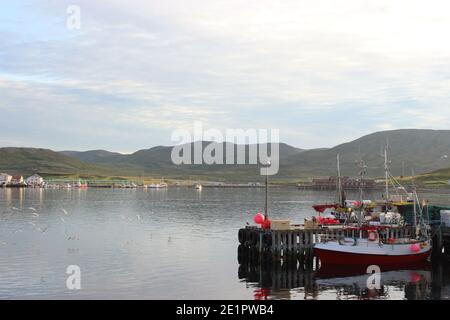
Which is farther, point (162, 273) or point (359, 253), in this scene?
point (359, 253)

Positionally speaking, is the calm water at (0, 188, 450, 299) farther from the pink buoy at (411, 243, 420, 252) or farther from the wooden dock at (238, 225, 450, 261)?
the pink buoy at (411, 243, 420, 252)

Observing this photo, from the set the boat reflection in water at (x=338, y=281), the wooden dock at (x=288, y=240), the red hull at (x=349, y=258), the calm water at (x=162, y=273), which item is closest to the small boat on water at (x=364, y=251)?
the red hull at (x=349, y=258)

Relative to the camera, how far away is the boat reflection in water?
4625 cm

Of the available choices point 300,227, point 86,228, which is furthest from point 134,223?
point 300,227

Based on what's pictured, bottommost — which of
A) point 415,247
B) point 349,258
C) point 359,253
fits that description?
point 349,258

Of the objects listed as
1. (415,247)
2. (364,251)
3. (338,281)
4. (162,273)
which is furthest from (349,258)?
(162,273)

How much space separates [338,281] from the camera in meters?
50.6

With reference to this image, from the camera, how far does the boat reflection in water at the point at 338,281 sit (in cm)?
4625

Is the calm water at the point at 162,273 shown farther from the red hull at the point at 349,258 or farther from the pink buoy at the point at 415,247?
the pink buoy at the point at 415,247

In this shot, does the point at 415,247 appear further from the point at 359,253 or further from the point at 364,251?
the point at 359,253

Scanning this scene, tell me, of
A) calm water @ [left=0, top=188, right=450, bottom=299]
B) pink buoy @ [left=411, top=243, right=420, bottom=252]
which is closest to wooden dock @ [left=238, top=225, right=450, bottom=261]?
calm water @ [left=0, top=188, right=450, bottom=299]

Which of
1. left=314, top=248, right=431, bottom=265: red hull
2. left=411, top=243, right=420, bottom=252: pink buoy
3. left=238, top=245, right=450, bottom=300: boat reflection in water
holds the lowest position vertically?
left=238, top=245, right=450, bottom=300: boat reflection in water

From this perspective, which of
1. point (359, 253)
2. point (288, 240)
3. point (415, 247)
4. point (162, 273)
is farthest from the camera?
point (415, 247)
